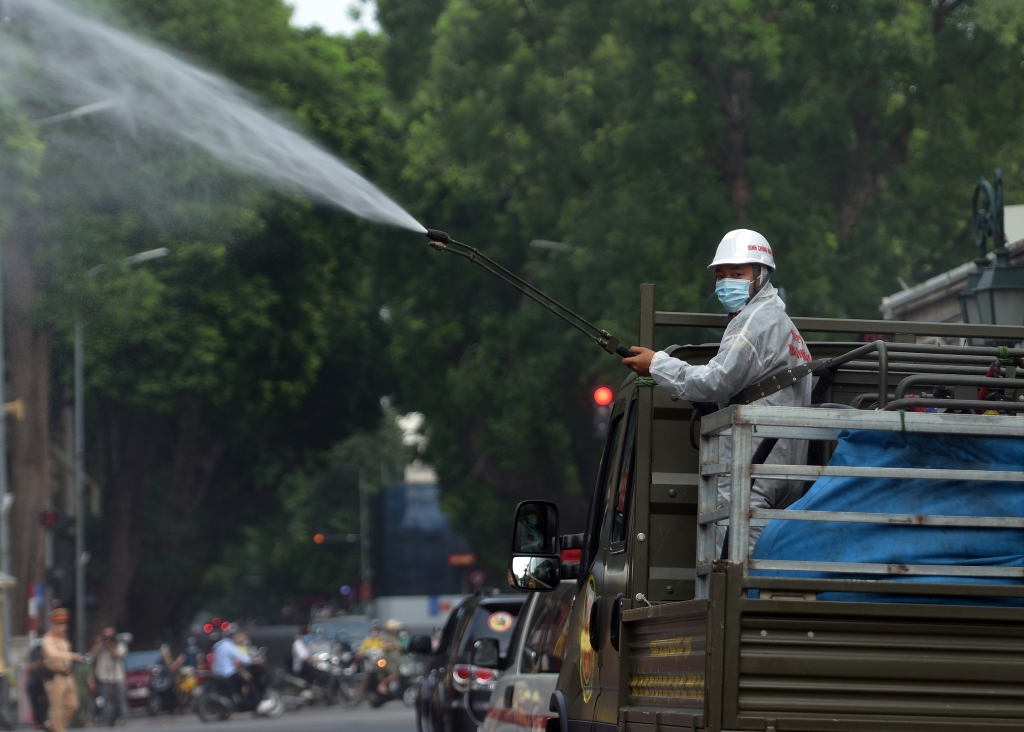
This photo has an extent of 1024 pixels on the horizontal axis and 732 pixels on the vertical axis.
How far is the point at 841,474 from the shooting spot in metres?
4.39

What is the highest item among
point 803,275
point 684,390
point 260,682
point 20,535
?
point 803,275

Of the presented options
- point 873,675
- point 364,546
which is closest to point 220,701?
point 873,675

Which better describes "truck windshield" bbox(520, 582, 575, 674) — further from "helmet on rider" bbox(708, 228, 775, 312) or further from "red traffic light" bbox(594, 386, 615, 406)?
"red traffic light" bbox(594, 386, 615, 406)

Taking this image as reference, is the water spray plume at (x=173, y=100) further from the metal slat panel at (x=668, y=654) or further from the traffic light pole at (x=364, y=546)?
the traffic light pole at (x=364, y=546)

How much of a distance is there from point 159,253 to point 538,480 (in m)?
8.97

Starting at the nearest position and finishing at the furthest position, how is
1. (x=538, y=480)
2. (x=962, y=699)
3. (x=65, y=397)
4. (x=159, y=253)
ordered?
1. (x=962, y=699)
2. (x=159, y=253)
3. (x=538, y=480)
4. (x=65, y=397)

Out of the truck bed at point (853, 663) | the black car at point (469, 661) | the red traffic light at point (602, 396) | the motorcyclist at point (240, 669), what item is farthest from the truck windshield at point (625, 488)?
the motorcyclist at point (240, 669)

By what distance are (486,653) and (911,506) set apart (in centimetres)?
804

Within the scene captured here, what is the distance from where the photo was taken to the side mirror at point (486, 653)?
12.2 meters

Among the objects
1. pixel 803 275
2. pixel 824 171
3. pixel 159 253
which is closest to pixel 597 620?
pixel 803 275

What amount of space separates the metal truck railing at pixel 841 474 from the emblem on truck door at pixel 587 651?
189cm

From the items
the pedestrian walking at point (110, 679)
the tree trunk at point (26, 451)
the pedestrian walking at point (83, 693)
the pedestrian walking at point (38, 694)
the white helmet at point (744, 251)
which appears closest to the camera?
the white helmet at point (744, 251)

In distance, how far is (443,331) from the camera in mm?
35500

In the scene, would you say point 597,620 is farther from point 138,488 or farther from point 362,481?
point 362,481
